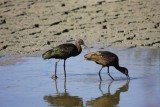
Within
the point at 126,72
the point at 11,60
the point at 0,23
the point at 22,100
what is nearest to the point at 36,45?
the point at 11,60

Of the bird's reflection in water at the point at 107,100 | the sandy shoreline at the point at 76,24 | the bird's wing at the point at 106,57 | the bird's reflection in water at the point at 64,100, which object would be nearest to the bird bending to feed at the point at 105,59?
the bird's wing at the point at 106,57

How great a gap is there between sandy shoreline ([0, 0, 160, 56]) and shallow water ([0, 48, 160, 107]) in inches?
79.2

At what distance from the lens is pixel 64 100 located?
890 cm

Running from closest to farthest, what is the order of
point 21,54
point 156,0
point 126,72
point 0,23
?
point 126,72, point 21,54, point 0,23, point 156,0

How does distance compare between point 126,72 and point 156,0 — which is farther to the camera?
point 156,0

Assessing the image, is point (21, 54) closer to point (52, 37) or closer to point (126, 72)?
point (52, 37)

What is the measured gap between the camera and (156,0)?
61.9 ft

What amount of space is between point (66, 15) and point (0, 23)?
2.05 m

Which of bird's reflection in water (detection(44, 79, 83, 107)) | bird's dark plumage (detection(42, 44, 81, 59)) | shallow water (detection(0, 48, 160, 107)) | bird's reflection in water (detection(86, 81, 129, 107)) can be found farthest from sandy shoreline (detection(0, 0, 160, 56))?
bird's reflection in water (detection(86, 81, 129, 107))

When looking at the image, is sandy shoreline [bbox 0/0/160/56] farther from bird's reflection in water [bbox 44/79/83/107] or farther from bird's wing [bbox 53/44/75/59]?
bird's reflection in water [bbox 44/79/83/107]

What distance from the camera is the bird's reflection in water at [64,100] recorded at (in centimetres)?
855

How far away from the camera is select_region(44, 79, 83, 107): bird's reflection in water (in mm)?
8547

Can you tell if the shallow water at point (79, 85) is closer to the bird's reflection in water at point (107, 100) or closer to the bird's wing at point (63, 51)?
the bird's reflection in water at point (107, 100)

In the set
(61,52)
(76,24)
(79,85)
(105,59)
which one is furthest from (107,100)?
(76,24)
